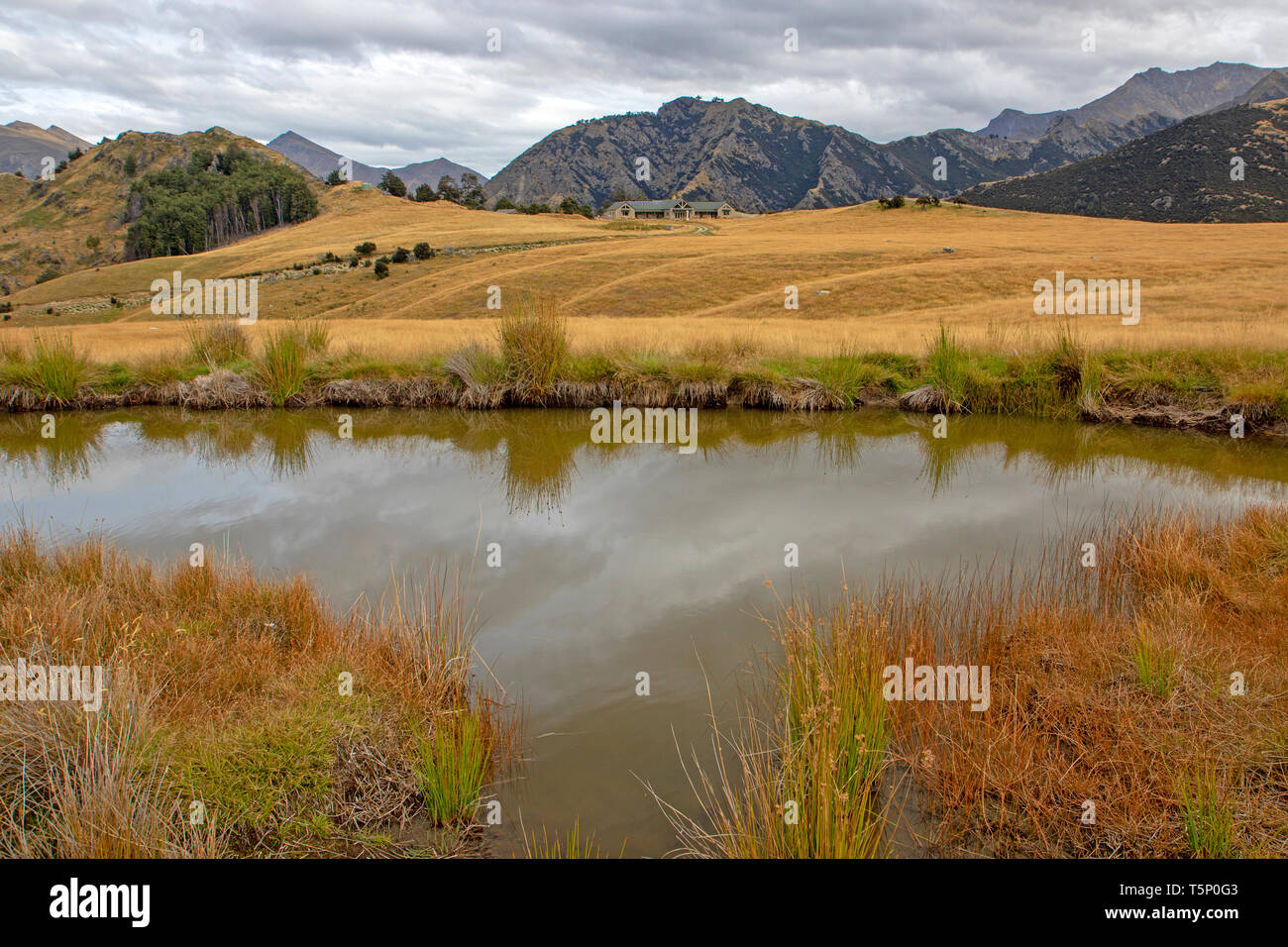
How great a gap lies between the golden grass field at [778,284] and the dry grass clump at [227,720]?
12681 mm

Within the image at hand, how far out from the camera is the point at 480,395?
16.2 m

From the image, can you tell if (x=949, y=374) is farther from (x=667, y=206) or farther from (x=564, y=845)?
(x=667, y=206)

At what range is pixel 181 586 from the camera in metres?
6.21

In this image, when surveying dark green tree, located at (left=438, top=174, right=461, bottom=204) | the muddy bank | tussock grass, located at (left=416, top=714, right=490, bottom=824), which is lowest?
tussock grass, located at (left=416, top=714, right=490, bottom=824)

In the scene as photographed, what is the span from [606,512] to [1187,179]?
4594 inches

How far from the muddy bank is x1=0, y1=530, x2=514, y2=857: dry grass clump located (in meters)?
10.3

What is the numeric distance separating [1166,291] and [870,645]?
3068 cm

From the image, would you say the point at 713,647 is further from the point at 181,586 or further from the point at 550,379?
the point at 550,379

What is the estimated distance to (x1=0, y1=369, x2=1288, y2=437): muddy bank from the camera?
52.2 feet

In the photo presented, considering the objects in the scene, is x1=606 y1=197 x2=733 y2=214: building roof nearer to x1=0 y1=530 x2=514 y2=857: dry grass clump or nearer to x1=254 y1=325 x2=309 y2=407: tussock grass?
x1=254 y1=325 x2=309 y2=407: tussock grass
